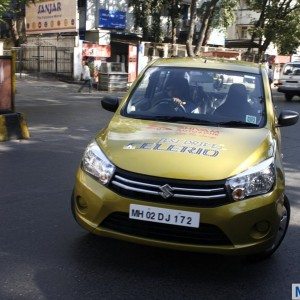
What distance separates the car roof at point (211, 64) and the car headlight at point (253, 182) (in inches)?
69.3

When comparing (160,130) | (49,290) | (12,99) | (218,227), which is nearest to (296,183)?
(160,130)

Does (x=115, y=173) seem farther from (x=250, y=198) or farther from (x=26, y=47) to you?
(x=26, y=47)

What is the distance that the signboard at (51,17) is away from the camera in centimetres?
2962

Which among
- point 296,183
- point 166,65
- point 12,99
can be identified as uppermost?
point 166,65

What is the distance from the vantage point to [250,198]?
3.60 meters

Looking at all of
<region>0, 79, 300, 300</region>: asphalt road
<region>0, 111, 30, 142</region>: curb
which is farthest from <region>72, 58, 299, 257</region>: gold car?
<region>0, 111, 30, 142</region>: curb

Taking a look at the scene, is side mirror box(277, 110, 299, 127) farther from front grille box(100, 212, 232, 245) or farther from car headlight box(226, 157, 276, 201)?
front grille box(100, 212, 232, 245)

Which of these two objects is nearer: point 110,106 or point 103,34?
point 110,106

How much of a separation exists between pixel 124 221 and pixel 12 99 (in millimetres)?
6563

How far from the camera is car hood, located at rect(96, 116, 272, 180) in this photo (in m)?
3.62

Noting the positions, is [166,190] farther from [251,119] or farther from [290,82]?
[290,82]

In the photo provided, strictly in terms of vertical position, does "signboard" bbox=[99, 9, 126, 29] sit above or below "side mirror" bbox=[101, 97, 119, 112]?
above

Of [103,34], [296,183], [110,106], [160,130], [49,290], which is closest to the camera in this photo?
[49,290]

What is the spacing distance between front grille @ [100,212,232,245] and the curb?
6065mm
